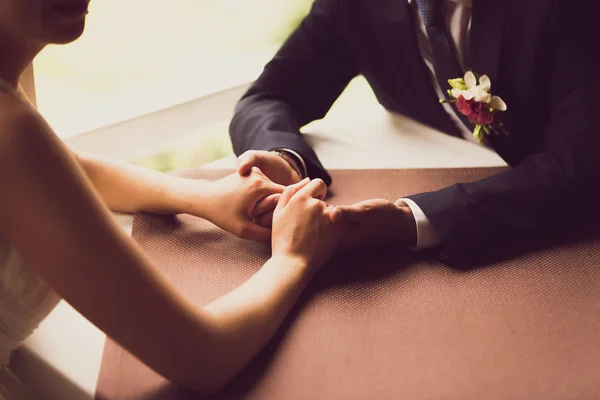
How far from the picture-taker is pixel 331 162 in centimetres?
115

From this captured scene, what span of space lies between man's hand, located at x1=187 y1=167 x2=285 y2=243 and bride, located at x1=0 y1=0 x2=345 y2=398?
0.09m

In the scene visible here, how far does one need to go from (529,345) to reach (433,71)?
→ 52cm

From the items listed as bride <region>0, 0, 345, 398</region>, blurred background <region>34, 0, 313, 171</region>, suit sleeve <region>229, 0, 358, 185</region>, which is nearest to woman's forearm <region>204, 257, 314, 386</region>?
bride <region>0, 0, 345, 398</region>

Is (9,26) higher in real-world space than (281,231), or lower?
higher

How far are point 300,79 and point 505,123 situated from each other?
38cm

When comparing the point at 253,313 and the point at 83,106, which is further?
the point at 83,106

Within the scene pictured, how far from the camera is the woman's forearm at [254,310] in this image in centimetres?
68

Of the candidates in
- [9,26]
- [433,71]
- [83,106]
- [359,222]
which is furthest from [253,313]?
[83,106]

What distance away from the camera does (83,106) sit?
4.74ft

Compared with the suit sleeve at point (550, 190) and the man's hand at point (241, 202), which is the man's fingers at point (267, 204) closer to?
the man's hand at point (241, 202)

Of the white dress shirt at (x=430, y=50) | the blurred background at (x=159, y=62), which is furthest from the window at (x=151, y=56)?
the white dress shirt at (x=430, y=50)

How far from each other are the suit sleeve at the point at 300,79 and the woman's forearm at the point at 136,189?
19 centimetres

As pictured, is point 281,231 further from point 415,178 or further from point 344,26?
point 344,26

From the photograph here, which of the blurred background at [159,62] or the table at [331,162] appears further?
the blurred background at [159,62]
